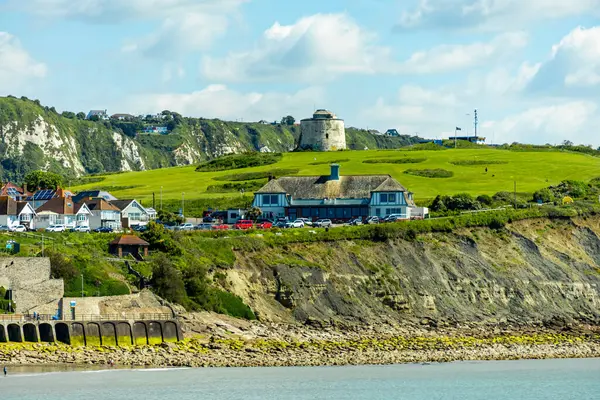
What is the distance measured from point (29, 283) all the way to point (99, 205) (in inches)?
1514

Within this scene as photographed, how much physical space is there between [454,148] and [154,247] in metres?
93.1

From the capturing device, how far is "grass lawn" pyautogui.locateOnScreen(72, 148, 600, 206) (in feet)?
458

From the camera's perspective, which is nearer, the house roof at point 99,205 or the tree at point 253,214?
the house roof at point 99,205

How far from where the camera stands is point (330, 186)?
12181 cm

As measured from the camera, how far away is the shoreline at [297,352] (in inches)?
2857

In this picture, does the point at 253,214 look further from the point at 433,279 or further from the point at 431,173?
the point at 431,173

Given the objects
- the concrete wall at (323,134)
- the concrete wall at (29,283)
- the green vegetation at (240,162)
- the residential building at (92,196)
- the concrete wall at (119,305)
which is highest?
the concrete wall at (323,134)

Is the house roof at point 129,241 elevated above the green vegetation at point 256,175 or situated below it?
→ below

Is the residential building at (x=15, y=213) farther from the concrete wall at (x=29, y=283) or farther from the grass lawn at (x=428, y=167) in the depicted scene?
the concrete wall at (x=29, y=283)

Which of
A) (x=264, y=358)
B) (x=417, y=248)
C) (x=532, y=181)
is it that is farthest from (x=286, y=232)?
(x=532, y=181)

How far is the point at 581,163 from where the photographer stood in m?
158

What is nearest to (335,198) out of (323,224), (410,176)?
(323,224)

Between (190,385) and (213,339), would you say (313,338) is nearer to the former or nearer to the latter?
(213,339)

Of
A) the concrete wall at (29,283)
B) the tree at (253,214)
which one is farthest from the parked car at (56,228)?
the concrete wall at (29,283)
